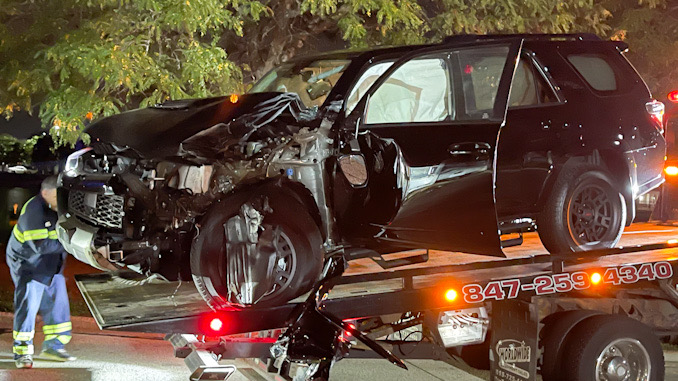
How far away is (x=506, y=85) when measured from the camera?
5.48 m

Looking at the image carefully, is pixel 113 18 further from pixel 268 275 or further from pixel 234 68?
pixel 268 275

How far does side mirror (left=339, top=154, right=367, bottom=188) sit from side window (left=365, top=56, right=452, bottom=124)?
41cm

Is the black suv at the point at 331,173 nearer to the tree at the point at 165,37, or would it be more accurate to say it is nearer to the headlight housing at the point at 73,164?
the headlight housing at the point at 73,164

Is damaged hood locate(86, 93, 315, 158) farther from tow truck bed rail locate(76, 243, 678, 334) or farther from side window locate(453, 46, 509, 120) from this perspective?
side window locate(453, 46, 509, 120)

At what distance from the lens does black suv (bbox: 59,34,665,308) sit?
202 inches

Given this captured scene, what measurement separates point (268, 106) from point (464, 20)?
607cm

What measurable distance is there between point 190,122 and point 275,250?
92 centimetres

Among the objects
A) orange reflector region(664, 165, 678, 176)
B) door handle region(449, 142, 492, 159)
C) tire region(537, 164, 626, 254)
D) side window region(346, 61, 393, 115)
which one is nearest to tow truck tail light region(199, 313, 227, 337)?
side window region(346, 61, 393, 115)

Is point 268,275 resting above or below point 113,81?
below

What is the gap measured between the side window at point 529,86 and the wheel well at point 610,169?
0.46 metres

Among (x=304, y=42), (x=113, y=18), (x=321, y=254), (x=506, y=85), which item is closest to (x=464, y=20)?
(x=304, y=42)

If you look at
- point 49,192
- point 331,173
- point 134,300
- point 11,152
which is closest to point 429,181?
point 331,173

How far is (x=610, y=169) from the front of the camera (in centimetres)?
634

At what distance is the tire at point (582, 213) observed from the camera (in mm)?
5953
